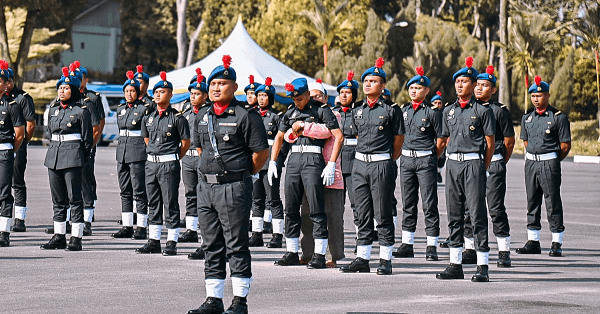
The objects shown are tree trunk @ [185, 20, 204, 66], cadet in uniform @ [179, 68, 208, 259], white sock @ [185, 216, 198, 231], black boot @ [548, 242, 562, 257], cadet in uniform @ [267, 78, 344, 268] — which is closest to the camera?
cadet in uniform @ [267, 78, 344, 268]

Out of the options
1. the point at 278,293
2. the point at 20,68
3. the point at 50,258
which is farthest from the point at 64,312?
the point at 20,68

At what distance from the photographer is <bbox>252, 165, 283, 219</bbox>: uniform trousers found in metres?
14.2

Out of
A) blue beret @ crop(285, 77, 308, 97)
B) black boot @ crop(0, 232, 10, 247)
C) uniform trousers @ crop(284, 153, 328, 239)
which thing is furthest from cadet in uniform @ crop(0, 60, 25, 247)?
blue beret @ crop(285, 77, 308, 97)

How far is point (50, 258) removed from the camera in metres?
12.3

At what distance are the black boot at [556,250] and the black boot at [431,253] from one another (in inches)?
61.2

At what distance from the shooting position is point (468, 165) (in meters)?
11.2

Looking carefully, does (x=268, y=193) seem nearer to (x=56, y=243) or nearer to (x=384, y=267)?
(x=56, y=243)

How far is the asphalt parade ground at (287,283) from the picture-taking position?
30.4ft

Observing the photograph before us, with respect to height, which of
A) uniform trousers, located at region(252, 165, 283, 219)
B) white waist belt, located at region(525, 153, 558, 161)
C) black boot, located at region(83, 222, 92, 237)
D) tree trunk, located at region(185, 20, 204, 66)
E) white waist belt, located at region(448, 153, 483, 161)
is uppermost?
tree trunk, located at region(185, 20, 204, 66)

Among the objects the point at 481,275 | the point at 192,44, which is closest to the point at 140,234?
the point at 481,275

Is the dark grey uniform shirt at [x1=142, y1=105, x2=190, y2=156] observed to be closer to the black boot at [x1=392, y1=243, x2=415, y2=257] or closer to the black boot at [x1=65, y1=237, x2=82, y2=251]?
the black boot at [x1=65, y1=237, x2=82, y2=251]

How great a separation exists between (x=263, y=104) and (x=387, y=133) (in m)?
3.25

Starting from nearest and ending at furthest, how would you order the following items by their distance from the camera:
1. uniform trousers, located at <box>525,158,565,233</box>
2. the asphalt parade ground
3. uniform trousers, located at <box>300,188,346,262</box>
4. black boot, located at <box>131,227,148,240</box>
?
the asphalt parade ground
uniform trousers, located at <box>300,188,346,262</box>
uniform trousers, located at <box>525,158,565,233</box>
black boot, located at <box>131,227,148,240</box>

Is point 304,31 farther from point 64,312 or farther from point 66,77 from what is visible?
point 64,312
